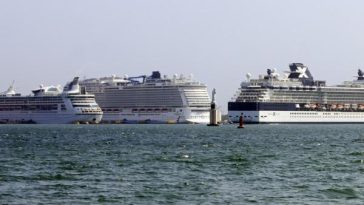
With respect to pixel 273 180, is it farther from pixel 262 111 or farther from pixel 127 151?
pixel 262 111

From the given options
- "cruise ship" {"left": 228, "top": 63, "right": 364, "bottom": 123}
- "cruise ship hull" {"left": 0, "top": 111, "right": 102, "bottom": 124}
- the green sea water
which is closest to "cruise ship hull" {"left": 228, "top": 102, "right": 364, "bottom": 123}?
"cruise ship" {"left": 228, "top": 63, "right": 364, "bottom": 123}

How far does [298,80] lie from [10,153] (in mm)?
135665

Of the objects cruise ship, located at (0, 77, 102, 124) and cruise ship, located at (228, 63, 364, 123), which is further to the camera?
cruise ship, located at (0, 77, 102, 124)

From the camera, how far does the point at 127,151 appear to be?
205 feet

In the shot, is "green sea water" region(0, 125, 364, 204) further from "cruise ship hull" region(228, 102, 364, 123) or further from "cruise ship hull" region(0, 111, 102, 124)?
"cruise ship hull" region(0, 111, 102, 124)

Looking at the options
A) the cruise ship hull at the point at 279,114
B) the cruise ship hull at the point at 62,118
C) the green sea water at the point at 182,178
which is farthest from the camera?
the cruise ship hull at the point at 62,118

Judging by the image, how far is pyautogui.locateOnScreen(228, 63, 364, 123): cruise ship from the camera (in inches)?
6870

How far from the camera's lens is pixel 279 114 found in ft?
572

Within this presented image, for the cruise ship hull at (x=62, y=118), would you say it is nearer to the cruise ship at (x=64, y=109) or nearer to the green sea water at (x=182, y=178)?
the cruise ship at (x=64, y=109)

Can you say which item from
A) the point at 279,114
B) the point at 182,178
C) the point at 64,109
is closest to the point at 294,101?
the point at 279,114

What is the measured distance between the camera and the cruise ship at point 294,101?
17450 centimetres

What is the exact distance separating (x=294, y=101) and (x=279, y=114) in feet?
21.8

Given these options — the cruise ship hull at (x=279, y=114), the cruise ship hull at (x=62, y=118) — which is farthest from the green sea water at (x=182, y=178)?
the cruise ship hull at (x=62, y=118)

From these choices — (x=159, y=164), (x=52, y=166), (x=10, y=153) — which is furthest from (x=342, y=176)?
(x=10, y=153)
